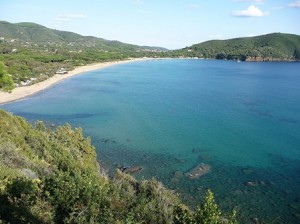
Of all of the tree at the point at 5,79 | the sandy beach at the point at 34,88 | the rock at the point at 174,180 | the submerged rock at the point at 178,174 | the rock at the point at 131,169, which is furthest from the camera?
the sandy beach at the point at 34,88

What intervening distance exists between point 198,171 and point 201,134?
15.6 metres

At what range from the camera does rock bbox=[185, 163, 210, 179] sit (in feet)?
110

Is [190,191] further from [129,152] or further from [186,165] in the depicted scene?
[129,152]

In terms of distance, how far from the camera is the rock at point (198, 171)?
3362 cm

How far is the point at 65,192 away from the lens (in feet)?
45.4

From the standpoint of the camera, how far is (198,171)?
3494cm

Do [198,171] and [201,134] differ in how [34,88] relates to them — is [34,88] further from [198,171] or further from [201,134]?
[198,171]

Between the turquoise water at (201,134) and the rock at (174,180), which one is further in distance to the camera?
the rock at (174,180)

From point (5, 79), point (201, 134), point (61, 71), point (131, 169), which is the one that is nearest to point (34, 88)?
point (5, 79)

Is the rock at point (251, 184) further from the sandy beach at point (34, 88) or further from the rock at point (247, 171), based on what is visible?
the sandy beach at point (34, 88)

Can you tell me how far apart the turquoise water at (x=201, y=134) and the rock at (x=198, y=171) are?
2.00 feet

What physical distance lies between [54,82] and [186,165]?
73761 mm

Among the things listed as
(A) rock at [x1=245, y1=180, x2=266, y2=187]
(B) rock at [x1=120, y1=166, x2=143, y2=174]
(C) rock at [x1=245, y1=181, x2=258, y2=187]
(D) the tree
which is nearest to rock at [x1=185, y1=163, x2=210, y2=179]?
(C) rock at [x1=245, y1=181, x2=258, y2=187]

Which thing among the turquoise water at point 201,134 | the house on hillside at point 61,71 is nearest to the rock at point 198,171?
the turquoise water at point 201,134
